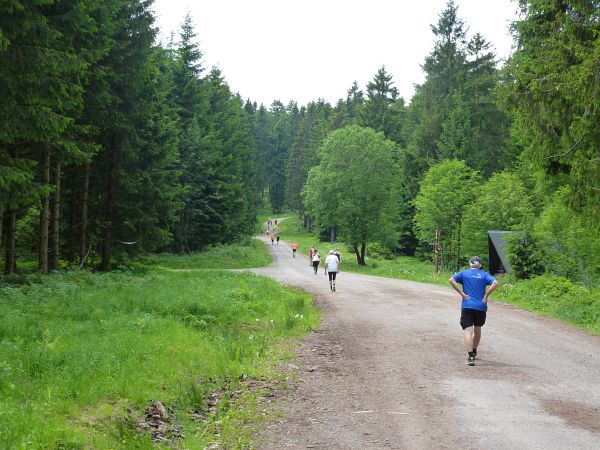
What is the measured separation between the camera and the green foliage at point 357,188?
1871 inches

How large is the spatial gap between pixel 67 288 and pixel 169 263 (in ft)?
74.2

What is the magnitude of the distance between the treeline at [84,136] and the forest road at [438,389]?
8.92 metres

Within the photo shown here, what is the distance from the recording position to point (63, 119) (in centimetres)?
1402

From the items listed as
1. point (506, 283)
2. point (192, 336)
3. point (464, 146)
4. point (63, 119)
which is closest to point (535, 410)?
point (192, 336)

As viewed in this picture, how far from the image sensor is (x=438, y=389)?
8195 millimetres

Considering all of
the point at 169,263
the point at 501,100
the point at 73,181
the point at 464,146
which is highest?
the point at 464,146

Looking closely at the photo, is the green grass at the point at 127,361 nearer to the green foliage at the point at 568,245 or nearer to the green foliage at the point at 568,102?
the green foliage at the point at 568,102

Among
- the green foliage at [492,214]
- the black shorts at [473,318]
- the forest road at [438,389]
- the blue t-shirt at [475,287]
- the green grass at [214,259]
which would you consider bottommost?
the green grass at [214,259]

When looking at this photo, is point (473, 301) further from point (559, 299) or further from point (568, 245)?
point (568, 245)

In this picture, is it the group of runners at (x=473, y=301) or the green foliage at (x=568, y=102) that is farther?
the green foliage at (x=568, y=102)

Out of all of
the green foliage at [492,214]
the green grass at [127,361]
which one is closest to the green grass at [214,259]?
the green foliage at [492,214]

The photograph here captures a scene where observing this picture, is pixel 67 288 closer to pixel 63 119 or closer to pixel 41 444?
pixel 63 119

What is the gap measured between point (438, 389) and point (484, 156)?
160 feet

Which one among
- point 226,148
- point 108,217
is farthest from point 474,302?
point 226,148
